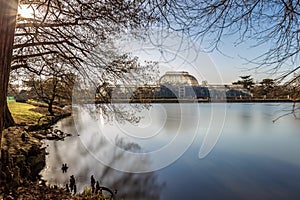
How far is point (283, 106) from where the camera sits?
1.70 m

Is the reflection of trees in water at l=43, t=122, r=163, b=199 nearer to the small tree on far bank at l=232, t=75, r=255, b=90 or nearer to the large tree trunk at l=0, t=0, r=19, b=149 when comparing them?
the small tree on far bank at l=232, t=75, r=255, b=90

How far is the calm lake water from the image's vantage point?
4.58m

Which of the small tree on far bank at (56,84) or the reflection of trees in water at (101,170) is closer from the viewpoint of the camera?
the small tree on far bank at (56,84)

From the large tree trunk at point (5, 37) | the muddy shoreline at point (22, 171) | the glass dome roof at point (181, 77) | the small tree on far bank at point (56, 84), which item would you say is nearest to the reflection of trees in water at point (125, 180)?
the muddy shoreline at point (22, 171)

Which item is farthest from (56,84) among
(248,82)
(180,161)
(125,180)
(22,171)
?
(248,82)

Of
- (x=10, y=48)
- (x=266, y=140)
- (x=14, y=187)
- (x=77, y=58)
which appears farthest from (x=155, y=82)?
(x=266, y=140)

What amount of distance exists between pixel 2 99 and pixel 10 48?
10.4 inches

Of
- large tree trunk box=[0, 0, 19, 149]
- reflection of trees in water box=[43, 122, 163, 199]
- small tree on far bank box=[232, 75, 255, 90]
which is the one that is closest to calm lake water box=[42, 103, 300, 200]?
reflection of trees in water box=[43, 122, 163, 199]

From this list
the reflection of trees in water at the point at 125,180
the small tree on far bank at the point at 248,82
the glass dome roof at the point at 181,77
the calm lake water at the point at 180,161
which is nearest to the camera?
the small tree on far bank at the point at 248,82

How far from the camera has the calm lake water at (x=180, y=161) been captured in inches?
180

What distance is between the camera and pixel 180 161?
6.59 m

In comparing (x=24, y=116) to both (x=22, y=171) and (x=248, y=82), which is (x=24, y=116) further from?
(x=248, y=82)

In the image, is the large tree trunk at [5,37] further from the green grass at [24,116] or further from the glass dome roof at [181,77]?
the green grass at [24,116]

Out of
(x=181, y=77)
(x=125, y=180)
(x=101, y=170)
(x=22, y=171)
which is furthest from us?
(x=101, y=170)
